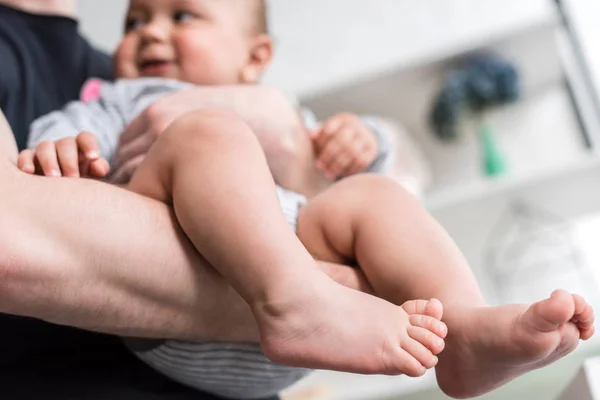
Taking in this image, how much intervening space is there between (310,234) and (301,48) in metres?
1.66

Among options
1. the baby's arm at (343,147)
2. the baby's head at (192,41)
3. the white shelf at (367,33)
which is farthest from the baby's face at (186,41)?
the white shelf at (367,33)

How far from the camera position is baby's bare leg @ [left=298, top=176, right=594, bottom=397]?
1.81 feet

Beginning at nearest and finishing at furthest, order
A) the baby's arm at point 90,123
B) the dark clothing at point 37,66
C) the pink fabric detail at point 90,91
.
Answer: the baby's arm at point 90,123, the dark clothing at point 37,66, the pink fabric detail at point 90,91

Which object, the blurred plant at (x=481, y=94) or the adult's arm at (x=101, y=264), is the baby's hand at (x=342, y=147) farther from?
the blurred plant at (x=481, y=94)

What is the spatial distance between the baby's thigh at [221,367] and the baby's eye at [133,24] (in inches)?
26.8

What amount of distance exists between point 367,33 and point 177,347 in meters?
1.72

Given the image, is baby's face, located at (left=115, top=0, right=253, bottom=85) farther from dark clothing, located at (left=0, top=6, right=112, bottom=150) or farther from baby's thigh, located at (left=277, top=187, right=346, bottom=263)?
baby's thigh, located at (left=277, top=187, right=346, bottom=263)

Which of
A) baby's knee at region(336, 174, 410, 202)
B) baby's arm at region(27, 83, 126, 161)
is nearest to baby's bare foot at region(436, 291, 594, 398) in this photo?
baby's knee at region(336, 174, 410, 202)

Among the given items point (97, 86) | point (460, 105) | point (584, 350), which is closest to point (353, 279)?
point (97, 86)

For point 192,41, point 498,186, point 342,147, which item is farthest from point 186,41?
point 498,186

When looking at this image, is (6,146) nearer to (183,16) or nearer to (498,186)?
(183,16)

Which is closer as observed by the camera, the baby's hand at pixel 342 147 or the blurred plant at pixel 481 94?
the baby's hand at pixel 342 147

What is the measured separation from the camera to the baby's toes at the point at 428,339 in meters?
0.55

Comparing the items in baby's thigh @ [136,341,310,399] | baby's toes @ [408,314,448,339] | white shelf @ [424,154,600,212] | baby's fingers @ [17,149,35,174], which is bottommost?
white shelf @ [424,154,600,212]
